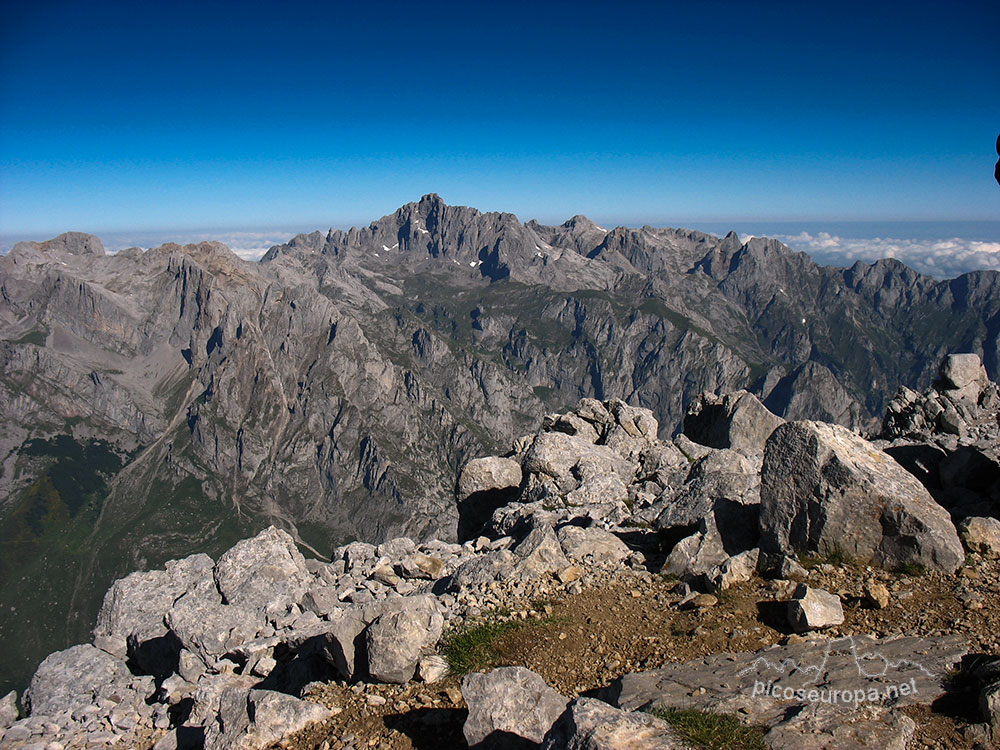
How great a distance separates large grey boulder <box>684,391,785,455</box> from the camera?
3491 cm

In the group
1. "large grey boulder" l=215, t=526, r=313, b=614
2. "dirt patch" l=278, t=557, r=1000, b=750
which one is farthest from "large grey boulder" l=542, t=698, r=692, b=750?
"large grey boulder" l=215, t=526, r=313, b=614

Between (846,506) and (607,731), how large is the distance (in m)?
9.94

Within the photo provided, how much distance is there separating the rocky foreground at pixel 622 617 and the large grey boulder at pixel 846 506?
0.15ft

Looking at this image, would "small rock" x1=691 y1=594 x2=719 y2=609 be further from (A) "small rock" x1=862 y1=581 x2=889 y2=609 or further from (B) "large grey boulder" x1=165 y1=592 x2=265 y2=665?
(B) "large grey boulder" x1=165 y1=592 x2=265 y2=665

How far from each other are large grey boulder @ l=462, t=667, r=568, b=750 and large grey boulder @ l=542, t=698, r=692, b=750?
148cm

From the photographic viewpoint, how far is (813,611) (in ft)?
37.2

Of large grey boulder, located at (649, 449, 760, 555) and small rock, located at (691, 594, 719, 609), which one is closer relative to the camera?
small rock, located at (691, 594, 719, 609)

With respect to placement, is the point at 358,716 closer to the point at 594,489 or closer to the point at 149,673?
the point at 149,673

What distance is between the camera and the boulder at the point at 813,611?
11289 mm

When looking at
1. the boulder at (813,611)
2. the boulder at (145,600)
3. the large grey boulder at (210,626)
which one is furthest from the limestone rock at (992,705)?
the boulder at (145,600)

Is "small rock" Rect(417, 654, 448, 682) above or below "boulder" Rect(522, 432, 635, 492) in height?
above

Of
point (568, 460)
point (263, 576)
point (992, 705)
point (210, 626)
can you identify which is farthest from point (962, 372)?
point (210, 626)

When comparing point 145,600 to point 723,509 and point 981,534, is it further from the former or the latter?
point 981,534

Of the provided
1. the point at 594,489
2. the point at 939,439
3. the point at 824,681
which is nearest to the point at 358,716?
the point at 824,681
